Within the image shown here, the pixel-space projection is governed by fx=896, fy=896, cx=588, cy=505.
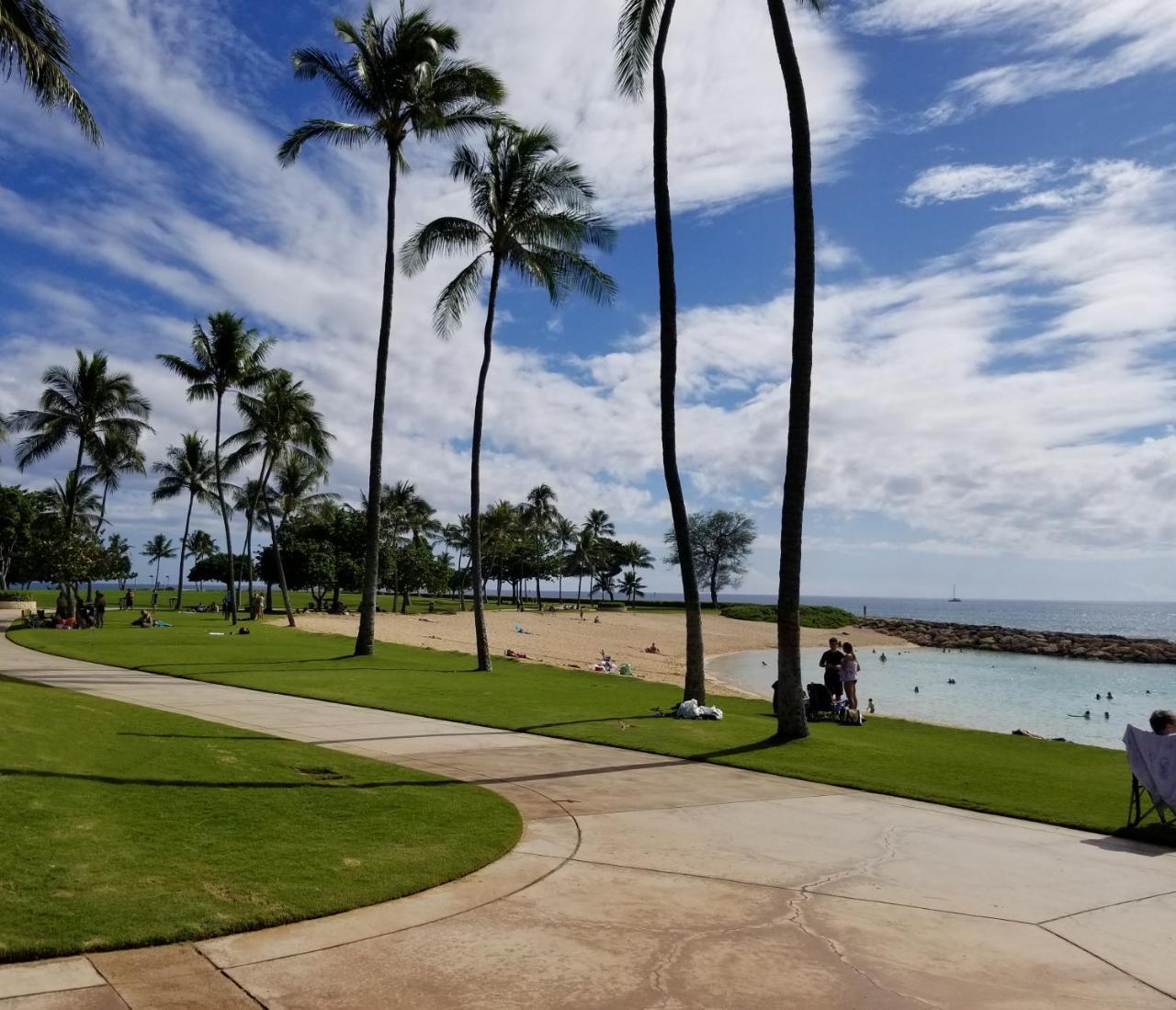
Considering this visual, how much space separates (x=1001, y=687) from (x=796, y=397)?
116 feet

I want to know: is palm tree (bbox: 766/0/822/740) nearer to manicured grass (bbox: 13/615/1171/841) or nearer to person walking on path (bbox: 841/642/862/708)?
manicured grass (bbox: 13/615/1171/841)

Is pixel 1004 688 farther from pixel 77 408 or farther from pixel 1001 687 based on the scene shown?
pixel 77 408

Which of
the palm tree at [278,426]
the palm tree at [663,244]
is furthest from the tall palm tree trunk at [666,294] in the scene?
the palm tree at [278,426]

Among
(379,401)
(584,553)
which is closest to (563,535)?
(584,553)

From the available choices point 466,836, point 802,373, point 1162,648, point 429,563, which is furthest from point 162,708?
point 1162,648

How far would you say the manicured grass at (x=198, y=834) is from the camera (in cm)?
477

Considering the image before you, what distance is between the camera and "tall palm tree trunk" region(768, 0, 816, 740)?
43.5 ft

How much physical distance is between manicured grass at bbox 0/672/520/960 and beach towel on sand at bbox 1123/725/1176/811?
19.3 feet

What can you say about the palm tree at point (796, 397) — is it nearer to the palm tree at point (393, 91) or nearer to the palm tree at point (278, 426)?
the palm tree at point (393, 91)

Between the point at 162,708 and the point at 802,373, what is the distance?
1068cm

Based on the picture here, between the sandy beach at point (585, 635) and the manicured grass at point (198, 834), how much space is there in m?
21.5

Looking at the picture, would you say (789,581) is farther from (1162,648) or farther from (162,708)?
(1162,648)

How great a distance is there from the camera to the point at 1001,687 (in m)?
43.1

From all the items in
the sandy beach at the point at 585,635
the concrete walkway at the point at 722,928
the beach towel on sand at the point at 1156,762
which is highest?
the beach towel on sand at the point at 1156,762
